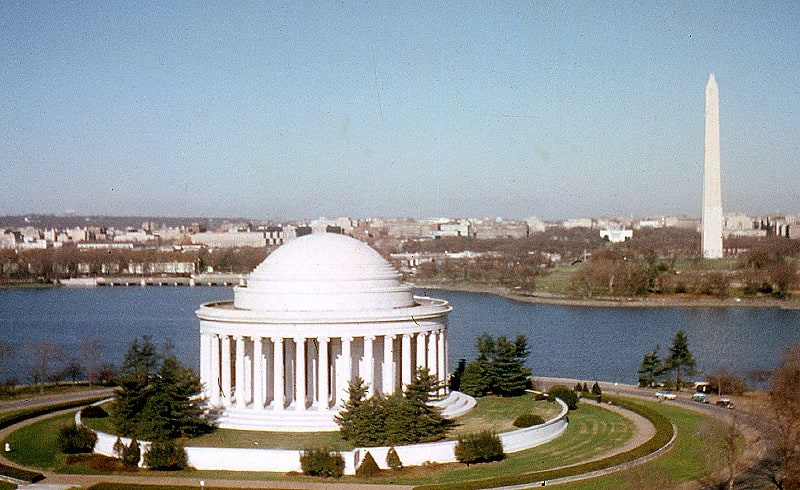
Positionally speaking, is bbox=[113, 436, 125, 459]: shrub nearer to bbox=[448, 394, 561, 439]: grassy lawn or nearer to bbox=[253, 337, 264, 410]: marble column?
bbox=[253, 337, 264, 410]: marble column

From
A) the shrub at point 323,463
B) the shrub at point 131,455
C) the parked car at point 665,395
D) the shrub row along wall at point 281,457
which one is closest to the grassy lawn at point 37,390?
the shrub row along wall at point 281,457

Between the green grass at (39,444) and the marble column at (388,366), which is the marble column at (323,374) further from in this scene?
the green grass at (39,444)

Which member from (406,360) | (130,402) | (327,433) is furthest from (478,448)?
(130,402)

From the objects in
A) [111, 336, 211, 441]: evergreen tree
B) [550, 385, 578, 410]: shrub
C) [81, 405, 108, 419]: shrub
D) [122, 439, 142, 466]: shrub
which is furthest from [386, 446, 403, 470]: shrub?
[81, 405, 108, 419]: shrub

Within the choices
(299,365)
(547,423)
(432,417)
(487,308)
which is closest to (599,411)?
(547,423)

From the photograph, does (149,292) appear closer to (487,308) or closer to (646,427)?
(487,308)
